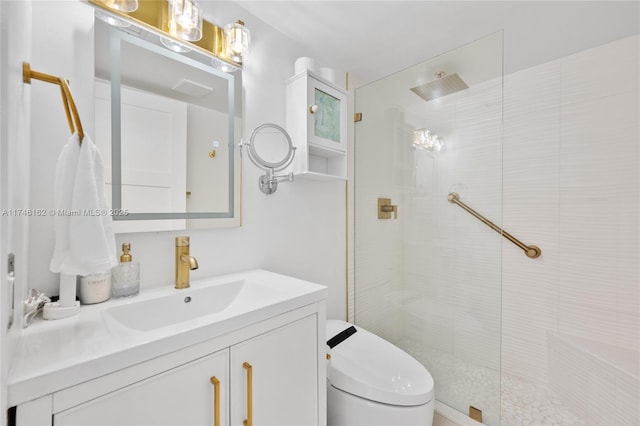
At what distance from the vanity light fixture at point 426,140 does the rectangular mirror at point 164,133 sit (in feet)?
3.15

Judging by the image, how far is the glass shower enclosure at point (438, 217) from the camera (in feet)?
4.32

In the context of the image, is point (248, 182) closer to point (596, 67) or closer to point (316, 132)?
point (316, 132)

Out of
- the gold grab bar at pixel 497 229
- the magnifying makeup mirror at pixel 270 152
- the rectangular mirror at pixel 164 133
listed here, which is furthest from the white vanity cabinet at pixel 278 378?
the gold grab bar at pixel 497 229

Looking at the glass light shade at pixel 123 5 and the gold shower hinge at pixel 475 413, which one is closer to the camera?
the glass light shade at pixel 123 5

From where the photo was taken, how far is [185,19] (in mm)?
978

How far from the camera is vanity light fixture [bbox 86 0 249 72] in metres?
0.89

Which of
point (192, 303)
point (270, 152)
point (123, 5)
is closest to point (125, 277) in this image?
point (192, 303)

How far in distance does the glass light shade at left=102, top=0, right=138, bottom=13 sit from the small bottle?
2.51ft

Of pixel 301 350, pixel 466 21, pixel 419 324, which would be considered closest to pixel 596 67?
pixel 466 21

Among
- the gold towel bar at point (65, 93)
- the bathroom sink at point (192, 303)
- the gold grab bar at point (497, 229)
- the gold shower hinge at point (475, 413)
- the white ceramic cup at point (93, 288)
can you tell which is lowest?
the gold shower hinge at point (475, 413)

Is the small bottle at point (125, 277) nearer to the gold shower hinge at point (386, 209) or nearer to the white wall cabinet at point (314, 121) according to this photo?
the white wall cabinet at point (314, 121)

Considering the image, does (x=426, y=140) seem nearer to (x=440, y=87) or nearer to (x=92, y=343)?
(x=440, y=87)

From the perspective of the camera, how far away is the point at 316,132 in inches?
53.9

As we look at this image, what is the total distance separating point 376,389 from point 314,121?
120 cm
